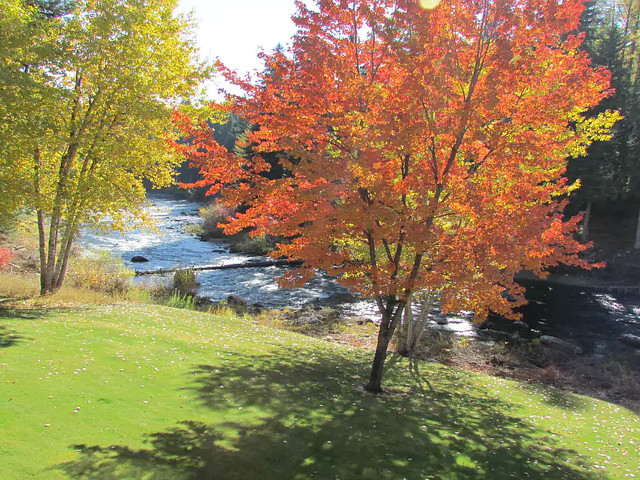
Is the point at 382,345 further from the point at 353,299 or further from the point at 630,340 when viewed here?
the point at 353,299

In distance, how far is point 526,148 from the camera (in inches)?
298

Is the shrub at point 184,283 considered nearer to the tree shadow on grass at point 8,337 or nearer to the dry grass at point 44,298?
the dry grass at point 44,298

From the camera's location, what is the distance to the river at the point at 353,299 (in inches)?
824

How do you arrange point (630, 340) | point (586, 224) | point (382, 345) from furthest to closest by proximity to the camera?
point (586, 224), point (630, 340), point (382, 345)

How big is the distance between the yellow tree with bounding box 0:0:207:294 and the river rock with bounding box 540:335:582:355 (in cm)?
1690

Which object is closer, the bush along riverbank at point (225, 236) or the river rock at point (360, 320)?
the river rock at point (360, 320)

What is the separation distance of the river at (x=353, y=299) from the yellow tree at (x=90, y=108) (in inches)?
96.9

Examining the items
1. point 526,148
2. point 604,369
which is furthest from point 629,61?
point 526,148

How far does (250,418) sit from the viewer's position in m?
6.64

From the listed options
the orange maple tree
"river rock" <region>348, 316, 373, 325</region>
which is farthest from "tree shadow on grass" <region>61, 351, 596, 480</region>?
"river rock" <region>348, 316, 373, 325</region>

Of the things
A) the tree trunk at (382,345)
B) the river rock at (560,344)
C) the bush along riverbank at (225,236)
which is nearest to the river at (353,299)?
the river rock at (560,344)

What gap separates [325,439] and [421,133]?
5.24 m

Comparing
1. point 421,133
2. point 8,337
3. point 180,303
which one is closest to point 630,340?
point 421,133

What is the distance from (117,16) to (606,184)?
1516 inches
